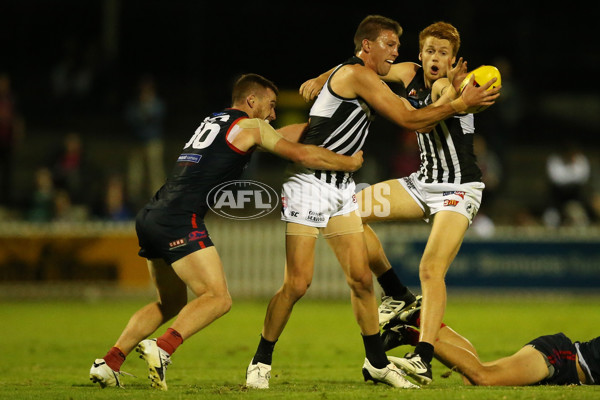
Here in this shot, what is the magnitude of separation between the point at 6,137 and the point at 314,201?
11.8m

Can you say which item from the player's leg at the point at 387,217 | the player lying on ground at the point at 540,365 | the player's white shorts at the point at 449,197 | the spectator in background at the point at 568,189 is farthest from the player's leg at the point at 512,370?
the spectator in background at the point at 568,189

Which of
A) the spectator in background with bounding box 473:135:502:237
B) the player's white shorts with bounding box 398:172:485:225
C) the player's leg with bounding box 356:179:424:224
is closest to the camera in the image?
the player's white shorts with bounding box 398:172:485:225

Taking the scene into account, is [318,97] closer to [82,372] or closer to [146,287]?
[82,372]

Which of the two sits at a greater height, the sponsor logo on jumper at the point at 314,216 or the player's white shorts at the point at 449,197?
the player's white shorts at the point at 449,197

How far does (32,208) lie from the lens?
692 inches

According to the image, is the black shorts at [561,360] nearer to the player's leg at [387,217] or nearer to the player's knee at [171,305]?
the player's leg at [387,217]

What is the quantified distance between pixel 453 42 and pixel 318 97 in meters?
1.29

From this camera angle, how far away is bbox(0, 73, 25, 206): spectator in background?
1773 centimetres

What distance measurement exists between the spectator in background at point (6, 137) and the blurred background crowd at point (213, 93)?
0.09ft

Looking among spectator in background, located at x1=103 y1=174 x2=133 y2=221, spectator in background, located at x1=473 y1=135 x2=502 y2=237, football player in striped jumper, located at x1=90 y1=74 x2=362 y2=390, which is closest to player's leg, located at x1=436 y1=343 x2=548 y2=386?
football player in striped jumper, located at x1=90 y1=74 x2=362 y2=390

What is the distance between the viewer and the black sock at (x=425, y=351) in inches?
294

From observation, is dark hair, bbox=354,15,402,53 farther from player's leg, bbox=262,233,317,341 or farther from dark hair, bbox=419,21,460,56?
player's leg, bbox=262,233,317,341

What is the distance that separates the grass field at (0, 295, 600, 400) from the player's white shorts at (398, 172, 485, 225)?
147cm

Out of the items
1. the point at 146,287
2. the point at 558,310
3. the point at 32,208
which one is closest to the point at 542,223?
the point at 558,310
